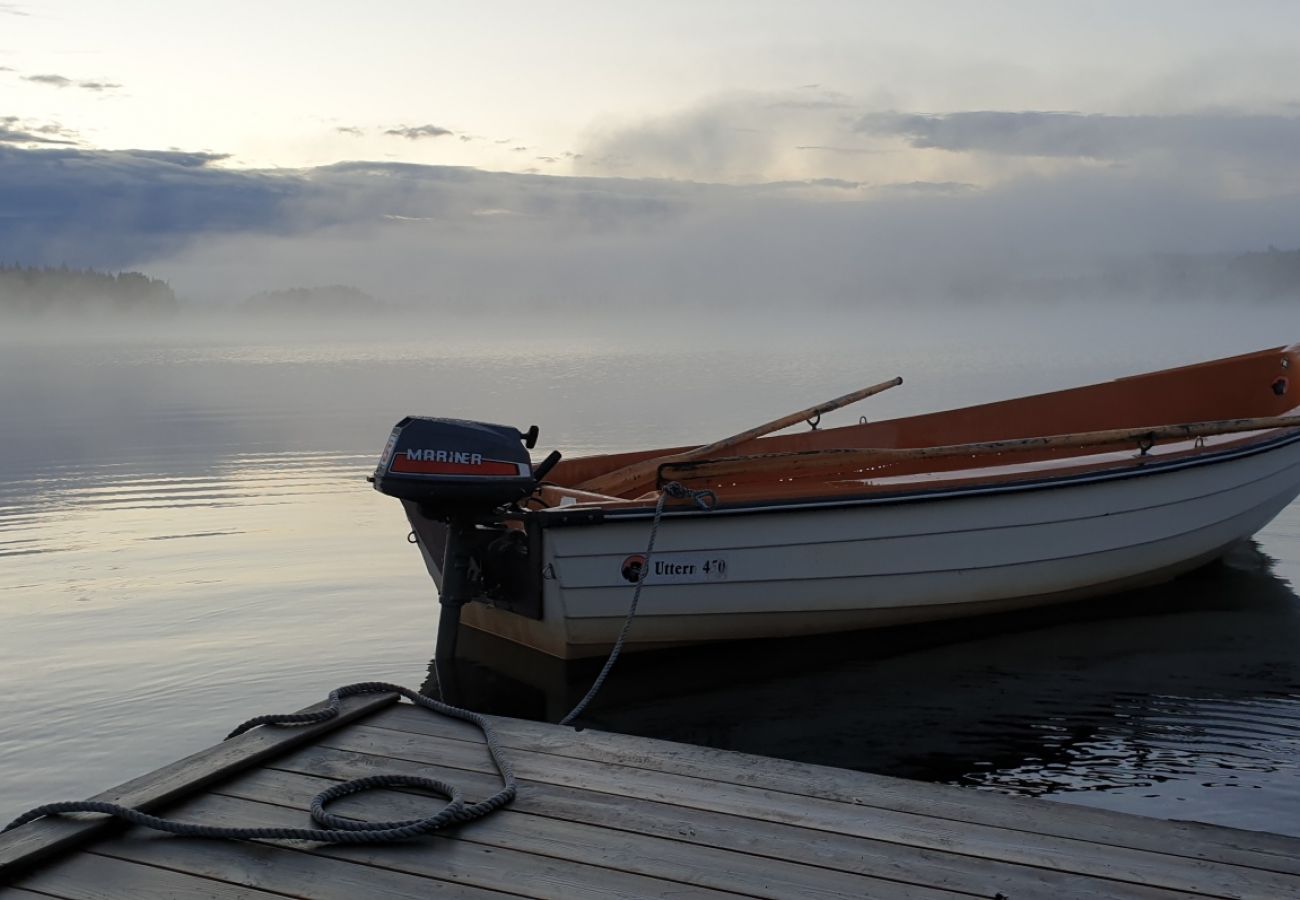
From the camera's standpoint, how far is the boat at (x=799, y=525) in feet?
17.4

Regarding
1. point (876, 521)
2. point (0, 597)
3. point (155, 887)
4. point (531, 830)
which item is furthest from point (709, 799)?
point (0, 597)

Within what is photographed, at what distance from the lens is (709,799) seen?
10.7 feet

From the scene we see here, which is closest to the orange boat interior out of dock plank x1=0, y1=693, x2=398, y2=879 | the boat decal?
the boat decal

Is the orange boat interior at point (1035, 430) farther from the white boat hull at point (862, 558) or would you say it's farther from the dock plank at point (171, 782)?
the dock plank at point (171, 782)

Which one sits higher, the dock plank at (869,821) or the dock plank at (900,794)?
the dock plank at (900,794)

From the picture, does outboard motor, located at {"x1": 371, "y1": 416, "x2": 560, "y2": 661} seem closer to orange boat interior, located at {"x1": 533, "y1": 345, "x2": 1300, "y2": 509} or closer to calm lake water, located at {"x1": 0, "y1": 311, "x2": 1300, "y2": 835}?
calm lake water, located at {"x1": 0, "y1": 311, "x2": 1300, "y2": 835}

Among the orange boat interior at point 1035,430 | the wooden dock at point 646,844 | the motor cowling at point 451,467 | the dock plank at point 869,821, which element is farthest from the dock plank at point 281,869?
the orange boat interior at point 1035,430

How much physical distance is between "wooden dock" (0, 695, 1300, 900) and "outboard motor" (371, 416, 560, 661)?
1609 mm

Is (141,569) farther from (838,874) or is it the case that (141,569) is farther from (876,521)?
(838,874)

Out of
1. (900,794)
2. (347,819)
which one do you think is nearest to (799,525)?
(900,794)

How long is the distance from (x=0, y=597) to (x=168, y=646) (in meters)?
1.99

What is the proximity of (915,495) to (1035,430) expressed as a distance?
3.12 meters

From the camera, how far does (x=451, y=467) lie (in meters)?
5.01

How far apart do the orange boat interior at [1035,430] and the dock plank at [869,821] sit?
2.97 metres
